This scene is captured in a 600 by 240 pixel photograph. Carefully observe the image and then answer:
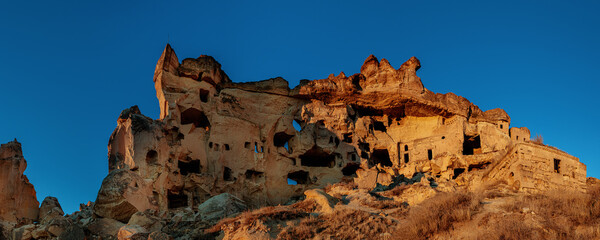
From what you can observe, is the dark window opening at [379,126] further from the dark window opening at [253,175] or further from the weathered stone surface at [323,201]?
the weathered stone surface at [323,201]

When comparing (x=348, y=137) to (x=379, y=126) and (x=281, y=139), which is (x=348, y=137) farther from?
(x=281, y=139)

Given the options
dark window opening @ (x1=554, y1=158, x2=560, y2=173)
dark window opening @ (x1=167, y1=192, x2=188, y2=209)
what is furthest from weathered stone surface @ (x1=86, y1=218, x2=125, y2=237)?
dark window opening @ (x1=554, y1=158, x2=560, y2=173)

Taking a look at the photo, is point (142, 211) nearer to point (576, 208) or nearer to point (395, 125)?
point (576, 208)

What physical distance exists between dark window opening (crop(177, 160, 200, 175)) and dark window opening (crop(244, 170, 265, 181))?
333 cm

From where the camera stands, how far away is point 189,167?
35.1 metres

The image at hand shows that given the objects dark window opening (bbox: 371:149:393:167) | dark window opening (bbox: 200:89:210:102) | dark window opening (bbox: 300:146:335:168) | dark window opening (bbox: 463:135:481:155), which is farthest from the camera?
dark window opening (bbox: 371:149:393:167)

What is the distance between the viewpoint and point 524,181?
20125mm

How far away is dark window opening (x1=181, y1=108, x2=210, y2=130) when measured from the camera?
36531 mm

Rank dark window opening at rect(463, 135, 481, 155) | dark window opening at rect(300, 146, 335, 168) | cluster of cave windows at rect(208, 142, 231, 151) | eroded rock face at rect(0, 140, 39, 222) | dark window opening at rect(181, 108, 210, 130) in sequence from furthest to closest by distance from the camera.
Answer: dark window opening at rect(463, 135, 481, 155)
dark window opening at rect(300, 146, 335, 168)
dark window opening at rect(181, 108, 210, 130)
cluster of cave windows at rect(208, 142, 231, 151)
eroded rock face at rect(0, 140, 39, 222)

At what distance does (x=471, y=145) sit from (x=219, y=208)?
26662 mm

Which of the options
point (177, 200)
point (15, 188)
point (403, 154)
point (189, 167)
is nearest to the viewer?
point (15, 188)

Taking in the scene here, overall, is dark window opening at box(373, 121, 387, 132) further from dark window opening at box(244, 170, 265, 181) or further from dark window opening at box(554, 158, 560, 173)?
dark window opening at box(554, 158, 560, 173)

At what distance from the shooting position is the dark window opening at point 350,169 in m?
39.2

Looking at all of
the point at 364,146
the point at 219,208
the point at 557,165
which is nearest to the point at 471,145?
the point at 364,146
